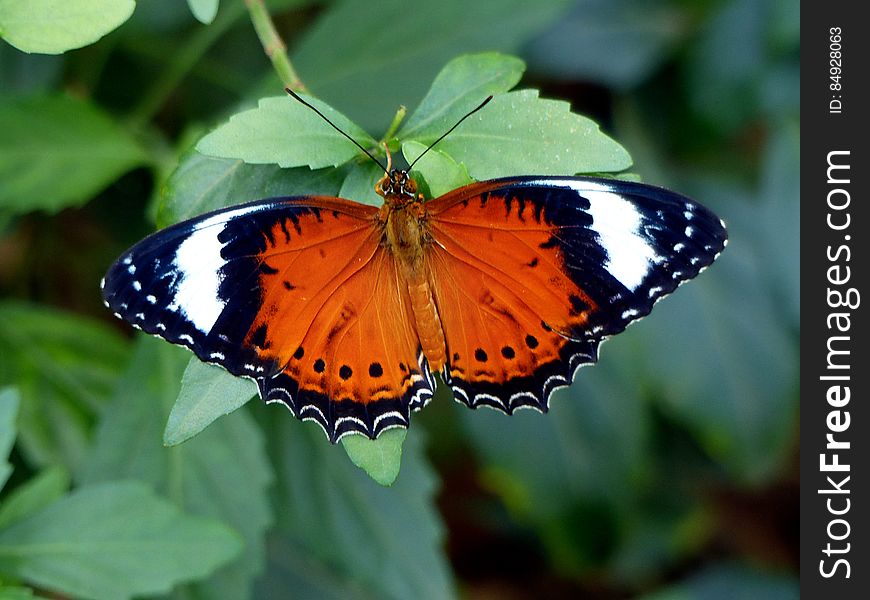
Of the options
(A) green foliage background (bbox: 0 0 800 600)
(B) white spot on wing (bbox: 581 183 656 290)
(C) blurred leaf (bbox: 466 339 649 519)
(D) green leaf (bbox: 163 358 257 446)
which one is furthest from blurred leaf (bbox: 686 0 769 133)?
(D) green leaf (bbox: 163 358 257 446)

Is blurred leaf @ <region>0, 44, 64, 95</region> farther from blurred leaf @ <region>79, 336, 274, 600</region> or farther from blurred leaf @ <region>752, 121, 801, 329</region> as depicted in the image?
blurred leaf @ <region>752, 121, 801, 329</region>

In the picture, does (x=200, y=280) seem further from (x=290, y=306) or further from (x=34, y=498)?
(x=34, y=498)

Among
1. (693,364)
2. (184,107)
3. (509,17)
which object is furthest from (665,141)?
(184,107)

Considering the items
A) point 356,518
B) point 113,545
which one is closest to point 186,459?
point 113,545

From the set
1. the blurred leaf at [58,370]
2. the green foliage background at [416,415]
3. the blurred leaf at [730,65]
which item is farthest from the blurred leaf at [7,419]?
the blurred leaf at [730,65]

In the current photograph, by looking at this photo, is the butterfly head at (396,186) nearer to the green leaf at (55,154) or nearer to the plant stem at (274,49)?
the plant stem at (274,49)

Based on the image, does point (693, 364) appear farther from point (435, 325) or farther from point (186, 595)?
point (186, 595)
